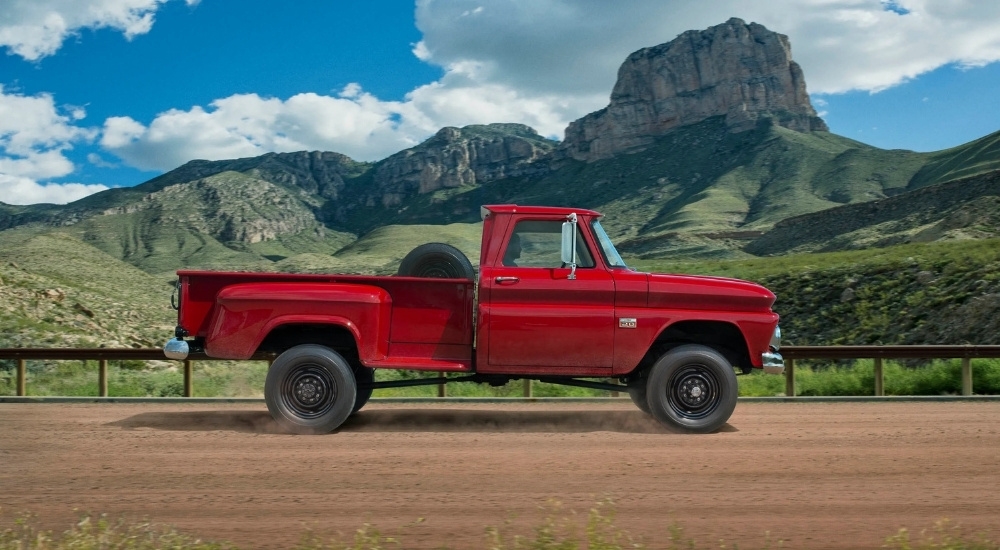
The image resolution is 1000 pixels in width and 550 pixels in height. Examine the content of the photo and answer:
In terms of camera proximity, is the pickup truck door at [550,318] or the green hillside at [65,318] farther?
the green hillside at [65,318]

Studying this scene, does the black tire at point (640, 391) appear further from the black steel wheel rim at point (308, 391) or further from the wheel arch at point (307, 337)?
the black steel wheel rim at point (308, 391)

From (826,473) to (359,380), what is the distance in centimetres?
463

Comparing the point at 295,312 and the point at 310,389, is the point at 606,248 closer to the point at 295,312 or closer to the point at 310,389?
the point at 295,312

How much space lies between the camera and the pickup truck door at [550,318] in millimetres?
8281

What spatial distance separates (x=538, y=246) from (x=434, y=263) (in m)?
1.06

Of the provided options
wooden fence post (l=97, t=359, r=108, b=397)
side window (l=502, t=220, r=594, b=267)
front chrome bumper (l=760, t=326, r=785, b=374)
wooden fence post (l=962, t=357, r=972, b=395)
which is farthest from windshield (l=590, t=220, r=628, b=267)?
wooden fence post (l=97, t=359, r=108, b=397)

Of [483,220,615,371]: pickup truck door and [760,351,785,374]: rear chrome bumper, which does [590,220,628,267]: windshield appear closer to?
[483,220,615,371]: pickup truck door

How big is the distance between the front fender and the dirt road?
35.2 inches

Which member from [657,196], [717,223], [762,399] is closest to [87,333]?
[762,399]

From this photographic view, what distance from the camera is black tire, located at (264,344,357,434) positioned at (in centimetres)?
839

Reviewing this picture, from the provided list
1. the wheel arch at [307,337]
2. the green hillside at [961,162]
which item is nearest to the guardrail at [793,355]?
the wheel arch at [307,337]

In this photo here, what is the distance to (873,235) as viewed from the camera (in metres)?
84.9

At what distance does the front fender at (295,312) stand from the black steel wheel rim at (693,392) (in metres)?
2.85

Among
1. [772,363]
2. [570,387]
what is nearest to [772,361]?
[772,363]
